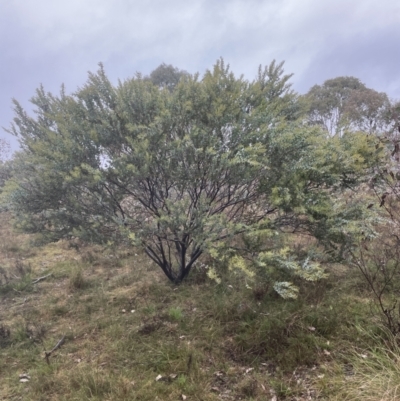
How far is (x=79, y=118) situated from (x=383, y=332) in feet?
15.4

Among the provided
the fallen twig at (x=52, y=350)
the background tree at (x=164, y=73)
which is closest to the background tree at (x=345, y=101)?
the background tree at (x=164, y=73)

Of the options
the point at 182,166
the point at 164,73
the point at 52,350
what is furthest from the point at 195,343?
the point at 164,73

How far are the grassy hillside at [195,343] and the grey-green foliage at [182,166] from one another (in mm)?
971

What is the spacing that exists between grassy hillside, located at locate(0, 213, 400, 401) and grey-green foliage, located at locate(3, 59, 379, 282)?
3.19 feet

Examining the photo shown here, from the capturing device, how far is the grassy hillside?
2.92m

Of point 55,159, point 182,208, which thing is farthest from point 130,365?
point 55,159

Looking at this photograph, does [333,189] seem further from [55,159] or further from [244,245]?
[55,159]

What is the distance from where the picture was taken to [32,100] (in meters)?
6.98

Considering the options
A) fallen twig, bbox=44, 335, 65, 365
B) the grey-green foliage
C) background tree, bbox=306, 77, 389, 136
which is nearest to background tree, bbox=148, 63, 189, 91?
background tree, bbox=306, 77, 389, 136

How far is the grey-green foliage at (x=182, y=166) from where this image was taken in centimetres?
411

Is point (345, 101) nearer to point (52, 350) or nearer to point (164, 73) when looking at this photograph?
point (164, 73)

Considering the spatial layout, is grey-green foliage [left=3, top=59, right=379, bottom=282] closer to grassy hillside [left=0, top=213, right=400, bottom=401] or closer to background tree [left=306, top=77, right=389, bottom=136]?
grassy hillside [left=0, top=213, right=400, bottom=401]

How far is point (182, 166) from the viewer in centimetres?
439

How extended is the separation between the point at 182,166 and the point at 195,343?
89.2 inches
